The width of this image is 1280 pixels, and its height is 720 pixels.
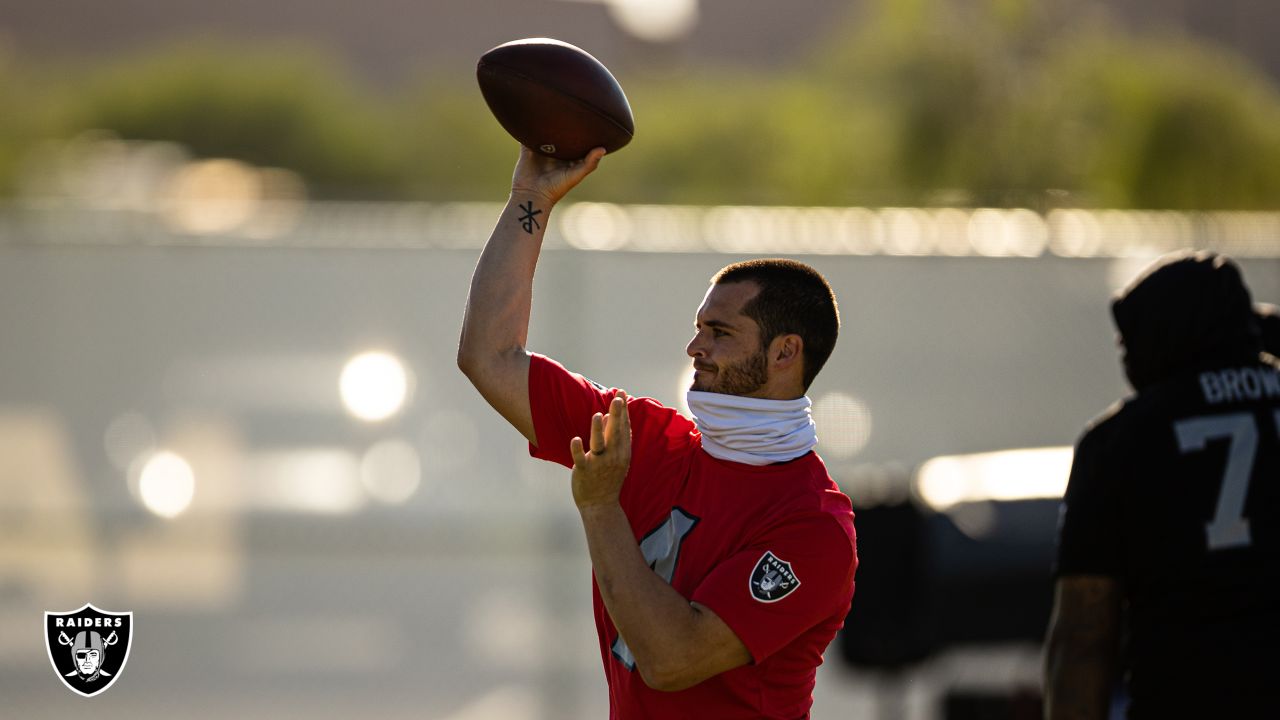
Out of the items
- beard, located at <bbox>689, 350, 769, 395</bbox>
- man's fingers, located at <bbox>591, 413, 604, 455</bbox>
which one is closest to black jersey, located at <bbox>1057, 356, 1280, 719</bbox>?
beard, located at <bbox>689, 350, 769, 395</bbox>

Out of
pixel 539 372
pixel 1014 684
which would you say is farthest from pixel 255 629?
pixel 539 372

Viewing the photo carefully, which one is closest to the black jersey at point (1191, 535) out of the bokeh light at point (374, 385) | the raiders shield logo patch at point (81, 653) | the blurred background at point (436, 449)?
the blurred background at point (436, 449)

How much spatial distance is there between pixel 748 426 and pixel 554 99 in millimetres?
847

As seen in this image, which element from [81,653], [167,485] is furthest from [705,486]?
[167,485]

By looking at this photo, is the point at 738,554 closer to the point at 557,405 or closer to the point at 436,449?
the point at 557,405

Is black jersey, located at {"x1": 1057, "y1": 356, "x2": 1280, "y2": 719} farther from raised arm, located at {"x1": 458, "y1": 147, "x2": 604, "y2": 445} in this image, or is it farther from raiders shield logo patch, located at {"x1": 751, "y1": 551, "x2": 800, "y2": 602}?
raised arm, located at {"x1": 458, "y1": 147, "x2": 604, "y2": 445}

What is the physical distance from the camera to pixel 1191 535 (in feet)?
10.5

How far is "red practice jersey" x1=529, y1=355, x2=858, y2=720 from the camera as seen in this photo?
8.70 feet

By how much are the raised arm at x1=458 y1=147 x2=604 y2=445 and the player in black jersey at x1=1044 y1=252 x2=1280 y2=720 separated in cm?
135

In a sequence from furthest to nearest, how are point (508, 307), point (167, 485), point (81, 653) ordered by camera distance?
point (167, 485) < point (81, 653) < point (508, 307)

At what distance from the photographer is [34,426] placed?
6391 mm

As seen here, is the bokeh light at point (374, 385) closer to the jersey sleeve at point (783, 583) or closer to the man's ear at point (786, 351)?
the man's ear at point (786, 351)

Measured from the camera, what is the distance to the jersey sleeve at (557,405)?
2.95 metres

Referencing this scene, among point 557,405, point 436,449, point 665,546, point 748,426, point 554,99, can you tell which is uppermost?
point 436,449
